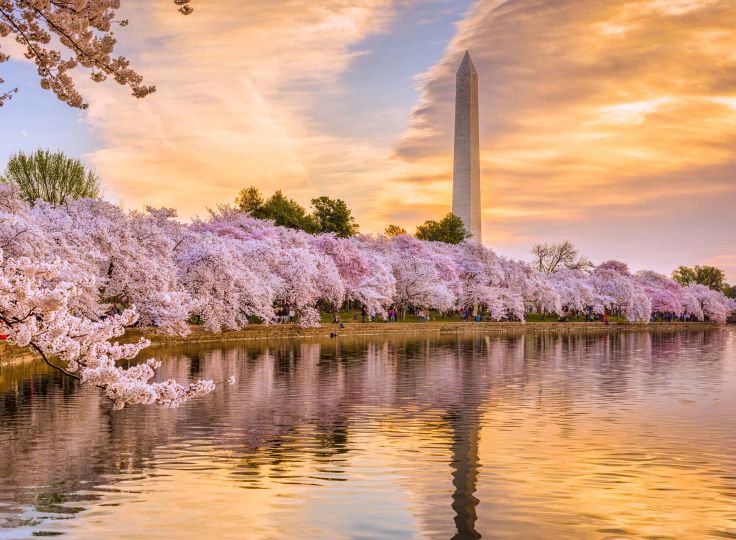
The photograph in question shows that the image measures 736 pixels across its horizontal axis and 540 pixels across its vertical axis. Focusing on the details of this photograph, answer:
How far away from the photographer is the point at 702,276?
16325 cm

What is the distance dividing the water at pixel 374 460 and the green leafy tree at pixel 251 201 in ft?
244

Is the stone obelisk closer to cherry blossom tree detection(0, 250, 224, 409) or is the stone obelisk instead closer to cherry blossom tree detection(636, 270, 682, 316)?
cherry blossom tree detection(636, 270, 682, 316)

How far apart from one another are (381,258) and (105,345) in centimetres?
7281

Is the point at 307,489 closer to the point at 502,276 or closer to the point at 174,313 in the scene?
the point at 174,313

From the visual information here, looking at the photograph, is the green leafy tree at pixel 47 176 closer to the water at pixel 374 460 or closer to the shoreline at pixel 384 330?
the shoreline at pixel 384 330

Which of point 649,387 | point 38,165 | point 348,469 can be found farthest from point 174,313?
point 38,165

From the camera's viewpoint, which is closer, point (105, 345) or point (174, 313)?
point (105, 345)

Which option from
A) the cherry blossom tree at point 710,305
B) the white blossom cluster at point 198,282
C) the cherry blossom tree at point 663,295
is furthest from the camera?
the cherry blossom tree at point 710,305

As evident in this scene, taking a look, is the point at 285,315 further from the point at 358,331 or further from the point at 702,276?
the point at 702,276

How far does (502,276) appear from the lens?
298 feet

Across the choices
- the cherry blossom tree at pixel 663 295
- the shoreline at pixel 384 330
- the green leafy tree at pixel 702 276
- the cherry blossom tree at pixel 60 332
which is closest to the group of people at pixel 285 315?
the shoreline at pixel 384 330

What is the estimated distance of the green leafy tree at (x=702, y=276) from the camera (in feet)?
533

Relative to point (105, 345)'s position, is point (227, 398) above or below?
below

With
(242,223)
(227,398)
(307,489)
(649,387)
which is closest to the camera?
(307,489)
